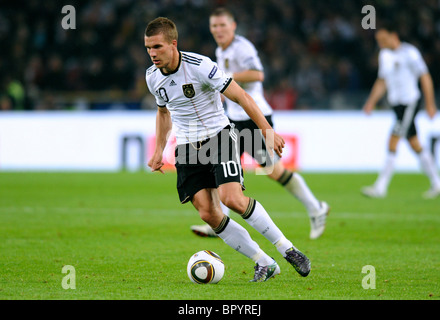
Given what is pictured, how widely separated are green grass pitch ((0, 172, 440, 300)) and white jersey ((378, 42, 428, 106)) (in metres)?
1.66

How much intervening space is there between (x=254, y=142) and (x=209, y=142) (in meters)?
2.31

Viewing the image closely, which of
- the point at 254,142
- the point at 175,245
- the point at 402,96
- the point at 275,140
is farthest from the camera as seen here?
the point at 402,96

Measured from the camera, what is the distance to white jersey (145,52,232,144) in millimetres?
5500

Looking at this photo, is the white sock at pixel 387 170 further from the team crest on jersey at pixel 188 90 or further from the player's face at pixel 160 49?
the player's face at pixel 160 49

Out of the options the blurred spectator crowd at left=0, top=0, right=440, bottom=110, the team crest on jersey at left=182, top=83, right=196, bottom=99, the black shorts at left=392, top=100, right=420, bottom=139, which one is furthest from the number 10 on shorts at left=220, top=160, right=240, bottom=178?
the blurred spectator crowd at left=0, top=0, right=440, bottom=110

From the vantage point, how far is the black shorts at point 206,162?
221 inches

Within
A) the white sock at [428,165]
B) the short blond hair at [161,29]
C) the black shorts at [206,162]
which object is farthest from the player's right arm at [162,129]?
the white sock at [428,165]

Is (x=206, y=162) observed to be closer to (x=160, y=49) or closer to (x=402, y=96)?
(x=160, y=49)

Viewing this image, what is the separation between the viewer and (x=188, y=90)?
18.4 feet

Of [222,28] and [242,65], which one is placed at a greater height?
[222,28]

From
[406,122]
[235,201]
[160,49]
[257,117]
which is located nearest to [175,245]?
[235,201]

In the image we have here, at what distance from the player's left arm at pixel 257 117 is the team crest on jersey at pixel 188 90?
11.1 inches

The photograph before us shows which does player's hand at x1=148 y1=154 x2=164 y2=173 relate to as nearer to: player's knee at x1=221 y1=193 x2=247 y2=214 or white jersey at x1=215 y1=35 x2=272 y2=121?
player's knee at x1=221 y1=193 x2=247 y2=214

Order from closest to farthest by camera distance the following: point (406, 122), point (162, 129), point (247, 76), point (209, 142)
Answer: point (209, 142), point (162, 129), point (247, 76), point (406, 122)
